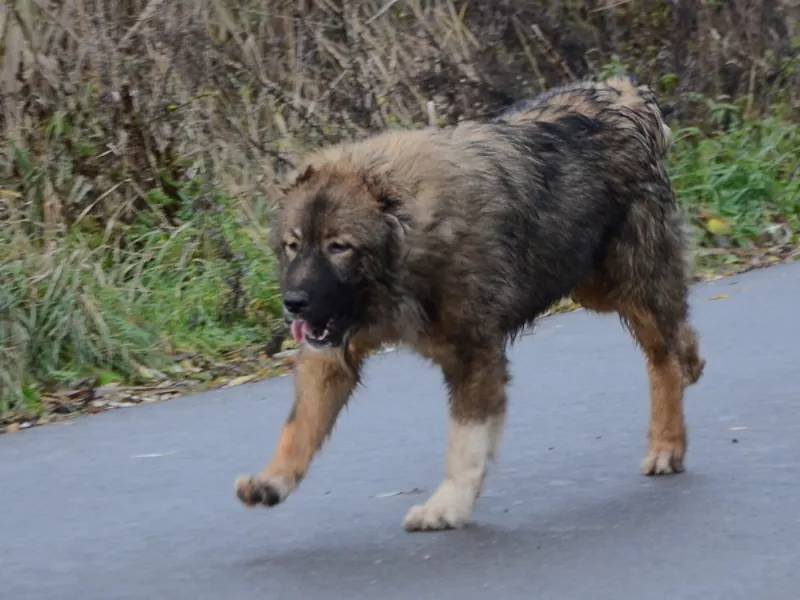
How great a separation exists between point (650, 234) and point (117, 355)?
3753 mm

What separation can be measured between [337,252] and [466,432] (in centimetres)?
79

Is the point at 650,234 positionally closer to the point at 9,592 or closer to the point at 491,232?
the point at 491,232

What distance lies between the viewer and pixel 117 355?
9.55 meters

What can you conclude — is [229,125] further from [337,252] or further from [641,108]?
[337,252]

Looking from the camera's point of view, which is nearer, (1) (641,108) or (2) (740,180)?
(1) (641,108)

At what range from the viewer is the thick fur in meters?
5.86

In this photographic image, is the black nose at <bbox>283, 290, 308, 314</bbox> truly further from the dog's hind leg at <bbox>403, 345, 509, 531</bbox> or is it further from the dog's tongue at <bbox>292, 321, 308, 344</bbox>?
the dog's hind leg at <bbox>403, 345, 509, 531</bbox>

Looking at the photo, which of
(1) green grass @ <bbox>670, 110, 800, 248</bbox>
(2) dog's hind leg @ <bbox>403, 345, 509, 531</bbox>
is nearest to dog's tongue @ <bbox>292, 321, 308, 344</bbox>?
(2) dog's hind leg @ <bbox>403, 345, 509, 531</bbox>

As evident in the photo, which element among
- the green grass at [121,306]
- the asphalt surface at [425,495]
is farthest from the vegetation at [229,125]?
the asphalt surface at [425,495]

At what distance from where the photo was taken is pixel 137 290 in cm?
1048

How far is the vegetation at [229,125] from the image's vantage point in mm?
9852

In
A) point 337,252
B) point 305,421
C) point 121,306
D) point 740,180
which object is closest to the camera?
point 337,252

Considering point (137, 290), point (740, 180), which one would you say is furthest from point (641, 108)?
point (740, 180)

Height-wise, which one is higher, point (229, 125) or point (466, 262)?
point (466, 262)
